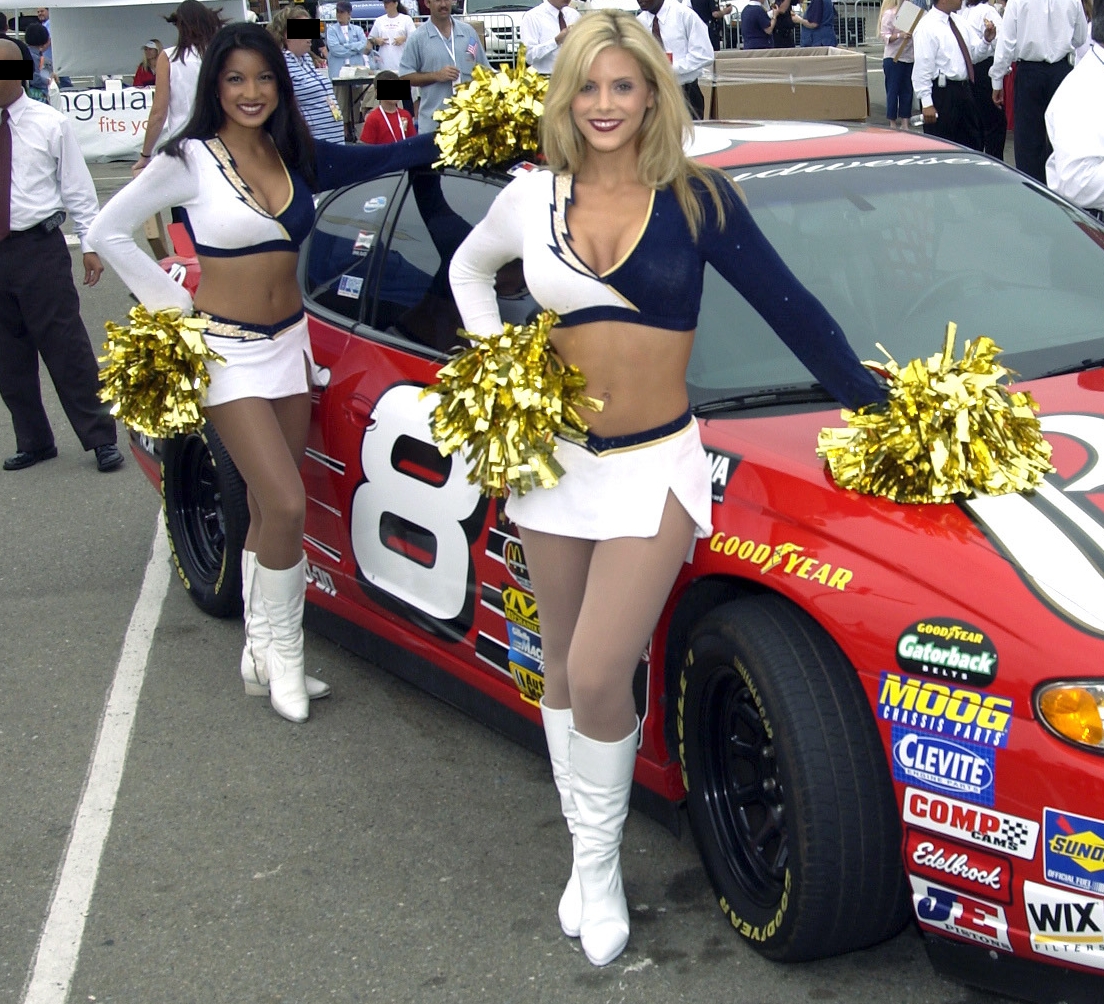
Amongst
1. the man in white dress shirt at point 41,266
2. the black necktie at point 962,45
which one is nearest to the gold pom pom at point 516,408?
the man in white dress shirt at point 41,266

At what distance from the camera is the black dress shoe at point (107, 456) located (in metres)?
7.28

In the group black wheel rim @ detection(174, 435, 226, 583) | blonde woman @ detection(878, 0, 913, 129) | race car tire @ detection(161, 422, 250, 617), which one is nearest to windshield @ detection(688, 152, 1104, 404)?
race car tire @ detection(161, 422, 250, 617)

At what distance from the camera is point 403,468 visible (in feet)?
13.1

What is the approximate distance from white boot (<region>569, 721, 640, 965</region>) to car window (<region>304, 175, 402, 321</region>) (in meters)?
1.80

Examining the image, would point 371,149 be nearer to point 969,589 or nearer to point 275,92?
point 275,92

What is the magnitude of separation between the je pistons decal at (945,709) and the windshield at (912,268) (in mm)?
925

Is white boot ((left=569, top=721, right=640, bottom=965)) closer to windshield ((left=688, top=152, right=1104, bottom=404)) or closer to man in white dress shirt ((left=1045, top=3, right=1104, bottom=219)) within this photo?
windshield ((left=688, top=152, right=1104, bottom=404))

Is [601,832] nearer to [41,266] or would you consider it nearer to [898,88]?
[41,266]

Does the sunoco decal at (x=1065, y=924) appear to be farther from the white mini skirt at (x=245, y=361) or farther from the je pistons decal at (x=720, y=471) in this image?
the white mini skirt at (x=245, y=361)

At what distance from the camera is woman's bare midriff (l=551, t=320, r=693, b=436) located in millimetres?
2914

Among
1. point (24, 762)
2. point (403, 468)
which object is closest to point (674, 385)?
point (403, 468)

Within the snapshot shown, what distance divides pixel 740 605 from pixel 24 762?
2.37 metres

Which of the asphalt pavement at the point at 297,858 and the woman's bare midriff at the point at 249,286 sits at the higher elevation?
the woman's bare midriff at the point at 249,286

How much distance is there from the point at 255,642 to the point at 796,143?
84.0 inches
